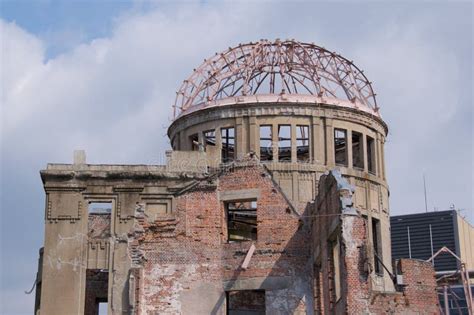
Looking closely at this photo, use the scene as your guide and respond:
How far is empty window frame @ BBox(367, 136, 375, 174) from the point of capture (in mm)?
37688

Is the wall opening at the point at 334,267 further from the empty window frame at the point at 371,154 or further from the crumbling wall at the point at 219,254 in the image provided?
the empty window frame at the point at 371,154

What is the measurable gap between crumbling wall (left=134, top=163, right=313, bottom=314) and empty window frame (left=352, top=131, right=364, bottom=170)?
1173 centimetres

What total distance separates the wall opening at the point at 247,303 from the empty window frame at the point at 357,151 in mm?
11325

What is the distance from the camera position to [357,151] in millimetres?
38000

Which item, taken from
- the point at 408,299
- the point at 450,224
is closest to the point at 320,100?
the point at 408,299

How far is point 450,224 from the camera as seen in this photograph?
6631 cm

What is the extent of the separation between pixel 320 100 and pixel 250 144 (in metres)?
3.73

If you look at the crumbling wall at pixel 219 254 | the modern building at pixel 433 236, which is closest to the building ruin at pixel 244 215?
the crumbling wall at pixel 219 254

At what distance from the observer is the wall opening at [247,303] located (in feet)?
90.3

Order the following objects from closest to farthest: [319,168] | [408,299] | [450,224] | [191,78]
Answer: [408,299]
[319,168]
[191,78]
[450,224]

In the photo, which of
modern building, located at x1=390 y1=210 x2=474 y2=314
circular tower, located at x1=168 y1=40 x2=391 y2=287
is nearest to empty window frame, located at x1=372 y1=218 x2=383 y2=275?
circular tower, located at x1=168 y1=40 x2=391 y2=287

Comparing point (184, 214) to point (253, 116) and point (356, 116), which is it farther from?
point (356, 116)

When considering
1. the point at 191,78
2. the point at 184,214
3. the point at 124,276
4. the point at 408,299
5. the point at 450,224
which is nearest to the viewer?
the point at 408,299

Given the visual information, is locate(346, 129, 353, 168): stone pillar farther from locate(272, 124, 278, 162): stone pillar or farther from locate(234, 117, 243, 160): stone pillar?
locate(234, 117, 243, 160): stone pillar
